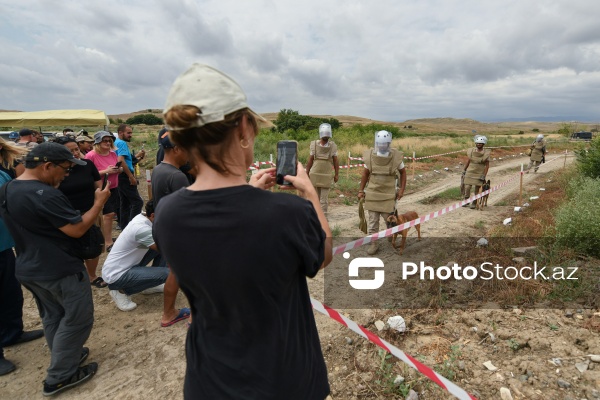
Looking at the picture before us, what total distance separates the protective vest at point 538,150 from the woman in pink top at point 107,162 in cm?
1571

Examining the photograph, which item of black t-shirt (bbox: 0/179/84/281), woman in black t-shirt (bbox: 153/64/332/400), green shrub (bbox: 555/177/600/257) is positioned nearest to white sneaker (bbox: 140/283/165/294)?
black t-shirt (bbox: 0/179/84/281)

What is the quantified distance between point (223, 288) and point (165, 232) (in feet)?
0.85

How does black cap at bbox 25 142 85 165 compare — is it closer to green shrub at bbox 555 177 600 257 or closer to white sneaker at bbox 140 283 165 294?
white sneaker at bbox 140 283 165 294

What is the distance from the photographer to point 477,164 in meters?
8.45

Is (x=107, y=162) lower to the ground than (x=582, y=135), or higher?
higher

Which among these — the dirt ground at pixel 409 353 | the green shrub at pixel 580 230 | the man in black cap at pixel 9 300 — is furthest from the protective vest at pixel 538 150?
the man in black cap at pixel 9 300

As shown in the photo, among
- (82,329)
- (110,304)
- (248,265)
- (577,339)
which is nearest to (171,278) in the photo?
(82,329)

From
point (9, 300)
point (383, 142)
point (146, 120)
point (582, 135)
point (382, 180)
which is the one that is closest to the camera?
point (9, 300)

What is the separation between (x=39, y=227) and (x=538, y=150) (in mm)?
17076

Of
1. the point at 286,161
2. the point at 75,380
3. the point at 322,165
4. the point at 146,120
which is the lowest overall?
the point at 75,380

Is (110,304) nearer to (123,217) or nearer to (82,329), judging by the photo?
(82,329)

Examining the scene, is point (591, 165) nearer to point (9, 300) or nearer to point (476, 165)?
point (476, 165)

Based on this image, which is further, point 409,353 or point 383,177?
point 383,177
